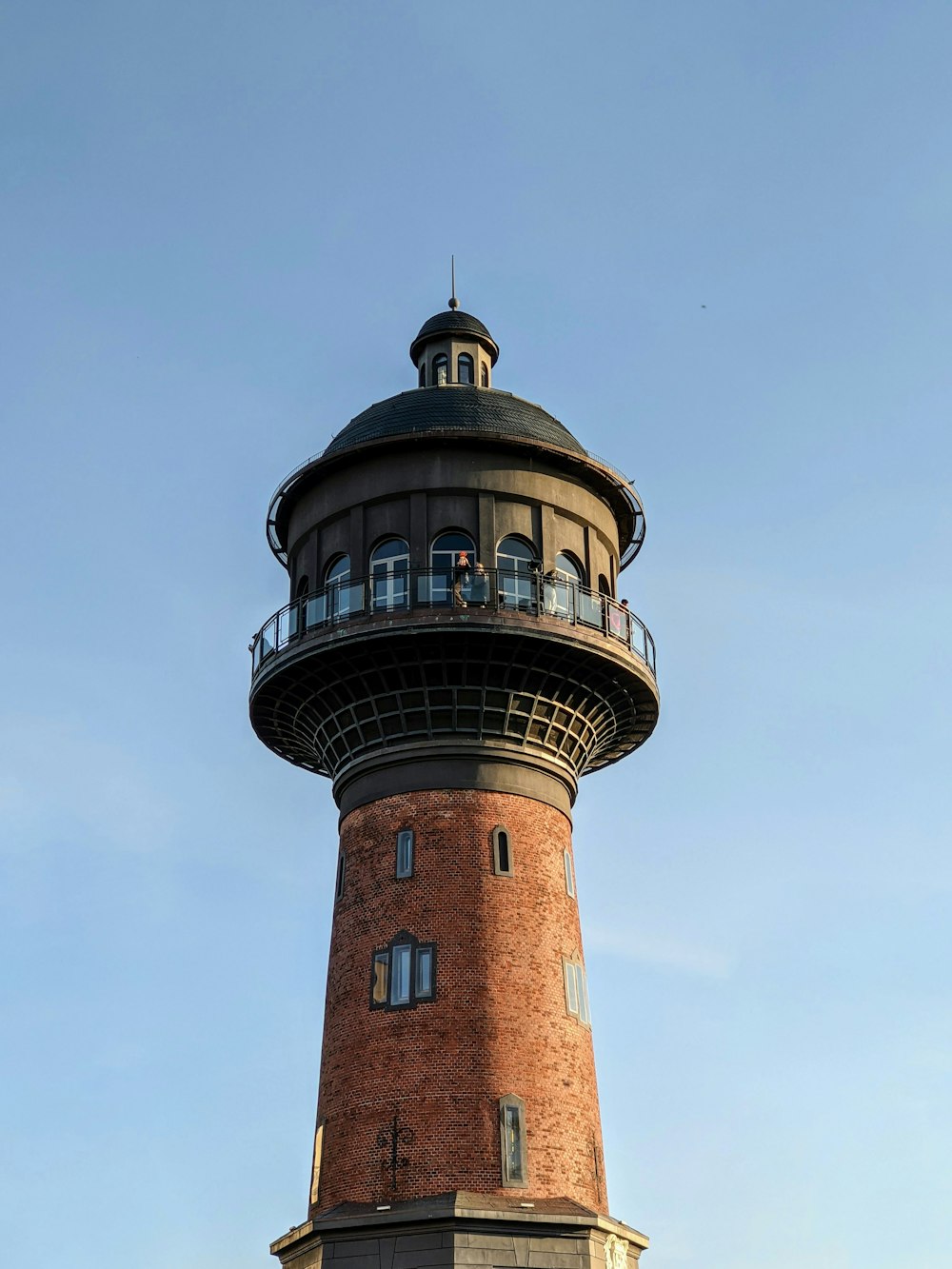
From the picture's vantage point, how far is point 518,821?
115ft

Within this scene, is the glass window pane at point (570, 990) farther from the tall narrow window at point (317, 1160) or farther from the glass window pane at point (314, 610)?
the glass window pane at point (314, 610)

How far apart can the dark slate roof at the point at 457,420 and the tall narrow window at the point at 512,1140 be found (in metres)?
14.0

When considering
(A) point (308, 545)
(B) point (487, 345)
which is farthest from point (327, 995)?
(B) point (487, 345)

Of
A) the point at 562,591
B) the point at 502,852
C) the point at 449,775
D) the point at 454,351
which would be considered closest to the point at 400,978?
the point at 502,852

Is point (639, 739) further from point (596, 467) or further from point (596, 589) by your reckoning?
point (596, 467)

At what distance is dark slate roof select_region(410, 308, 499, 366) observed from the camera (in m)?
41.7

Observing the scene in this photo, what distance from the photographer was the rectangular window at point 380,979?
3328 centimetres

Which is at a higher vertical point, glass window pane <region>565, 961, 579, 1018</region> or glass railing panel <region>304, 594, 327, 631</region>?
glass railing panel <region>304, 594, 327, 631</region>

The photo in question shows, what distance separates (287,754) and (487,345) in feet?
38.1

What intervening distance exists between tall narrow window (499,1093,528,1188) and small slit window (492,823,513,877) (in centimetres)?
463

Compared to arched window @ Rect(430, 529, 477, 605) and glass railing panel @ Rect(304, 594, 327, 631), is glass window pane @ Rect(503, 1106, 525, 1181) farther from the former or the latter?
glass railing panel @ Rect(304, 594, 327, 631)

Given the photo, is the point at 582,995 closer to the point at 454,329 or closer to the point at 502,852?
the point at 502,852

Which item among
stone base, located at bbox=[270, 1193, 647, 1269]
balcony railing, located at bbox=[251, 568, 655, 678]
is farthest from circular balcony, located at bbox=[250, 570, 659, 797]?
stone base, located at bbox=[270, 1193, 647, 1269]

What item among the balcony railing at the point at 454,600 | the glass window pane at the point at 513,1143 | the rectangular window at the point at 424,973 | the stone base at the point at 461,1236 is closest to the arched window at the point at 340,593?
the balcony railing at the point at 454,600
